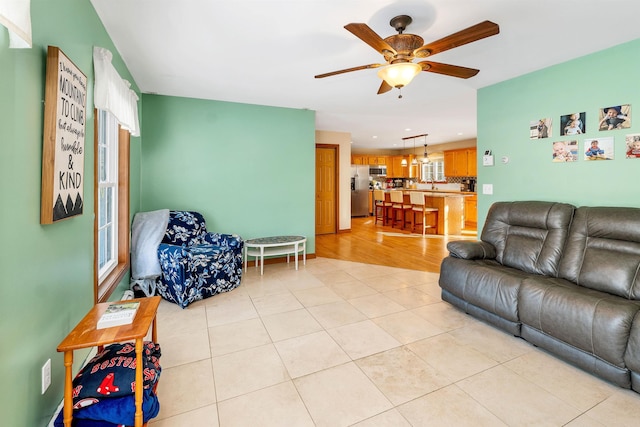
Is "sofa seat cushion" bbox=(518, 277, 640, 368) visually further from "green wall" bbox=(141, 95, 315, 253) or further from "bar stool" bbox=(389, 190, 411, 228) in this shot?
"bar stool" bbox=(389, 190, 411, 228)

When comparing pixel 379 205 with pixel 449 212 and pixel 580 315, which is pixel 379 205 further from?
pixel 580 315

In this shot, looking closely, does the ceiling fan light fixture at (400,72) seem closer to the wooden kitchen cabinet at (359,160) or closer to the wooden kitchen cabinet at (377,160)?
the wooden kitchen cabinet at (359,160)

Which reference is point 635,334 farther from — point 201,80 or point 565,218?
point 201,80

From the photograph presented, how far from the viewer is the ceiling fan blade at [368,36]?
1.83 metres

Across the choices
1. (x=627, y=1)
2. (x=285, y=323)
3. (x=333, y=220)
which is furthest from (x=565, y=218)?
(x=333, y=220)

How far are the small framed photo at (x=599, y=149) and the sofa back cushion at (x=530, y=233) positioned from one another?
1.83 feet

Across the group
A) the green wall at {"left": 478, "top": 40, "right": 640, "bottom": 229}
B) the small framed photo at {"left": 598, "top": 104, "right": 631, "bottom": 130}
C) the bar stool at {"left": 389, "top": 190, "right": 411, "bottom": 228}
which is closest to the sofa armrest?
the green wall at {"left": 478, "top": 40, "right": 640, "bottom": 229}

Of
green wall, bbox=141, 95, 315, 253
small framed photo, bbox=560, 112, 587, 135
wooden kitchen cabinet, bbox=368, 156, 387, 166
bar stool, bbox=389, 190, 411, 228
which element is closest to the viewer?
small framed photo, bbox=560, 112, 587, 135

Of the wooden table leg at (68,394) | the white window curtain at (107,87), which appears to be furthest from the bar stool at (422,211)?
the wooden table leg at (68,394)

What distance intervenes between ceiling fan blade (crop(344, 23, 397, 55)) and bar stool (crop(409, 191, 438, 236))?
17.6ft

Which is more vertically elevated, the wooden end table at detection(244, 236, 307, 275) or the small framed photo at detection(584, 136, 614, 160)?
the small framed photo at detection(584, 136, 614, 160)

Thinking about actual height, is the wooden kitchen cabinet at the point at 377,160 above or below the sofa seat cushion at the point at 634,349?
above

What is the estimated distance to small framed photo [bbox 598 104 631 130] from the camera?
266 centimetres

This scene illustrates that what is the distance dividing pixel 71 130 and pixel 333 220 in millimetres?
6149
